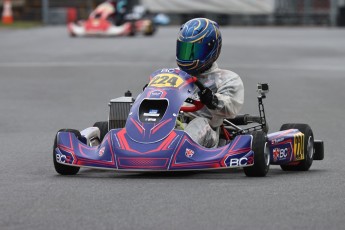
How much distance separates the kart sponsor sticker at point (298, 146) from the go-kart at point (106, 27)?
26.0 metres

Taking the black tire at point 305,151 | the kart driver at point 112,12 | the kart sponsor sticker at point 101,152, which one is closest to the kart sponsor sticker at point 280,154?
the black tire at point 305,151

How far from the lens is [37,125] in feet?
40.4

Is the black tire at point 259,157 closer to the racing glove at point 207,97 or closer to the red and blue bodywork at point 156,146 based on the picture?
the red and blue bodywork at point 156,146

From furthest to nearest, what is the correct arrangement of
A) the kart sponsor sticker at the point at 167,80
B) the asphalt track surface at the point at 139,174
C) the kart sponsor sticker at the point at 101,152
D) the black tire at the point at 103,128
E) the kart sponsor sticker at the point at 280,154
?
the black tire at the point at 103,128
the kart sponsor sticker at the point at 280,154
the kart sponsor sticker at the point at 167,80
the kart sponsor sticker at the point at 101,152
the asphalt track surface at the point at 139,174

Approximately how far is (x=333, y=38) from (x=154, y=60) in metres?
12.3

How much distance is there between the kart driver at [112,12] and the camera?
114ft

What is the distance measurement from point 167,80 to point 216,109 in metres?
0.40

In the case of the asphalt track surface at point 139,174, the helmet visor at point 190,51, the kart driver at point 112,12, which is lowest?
the kart driver at point 112,12

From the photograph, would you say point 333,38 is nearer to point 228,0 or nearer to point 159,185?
point 228,0

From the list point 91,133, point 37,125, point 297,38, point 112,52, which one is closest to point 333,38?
point 297,38

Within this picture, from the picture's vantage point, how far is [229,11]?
4578 centimetres

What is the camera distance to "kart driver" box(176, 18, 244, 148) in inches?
321

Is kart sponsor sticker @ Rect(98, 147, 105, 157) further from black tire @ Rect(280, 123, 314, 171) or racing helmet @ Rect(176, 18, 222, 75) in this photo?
black tire @ Rect(280, 123, 314, 171)

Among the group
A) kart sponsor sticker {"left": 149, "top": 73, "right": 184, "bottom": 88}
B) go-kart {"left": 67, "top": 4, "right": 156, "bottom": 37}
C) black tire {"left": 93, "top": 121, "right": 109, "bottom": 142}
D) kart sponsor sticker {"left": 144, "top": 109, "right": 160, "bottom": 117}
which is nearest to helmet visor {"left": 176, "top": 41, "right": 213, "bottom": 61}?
kart sponsor sticker {"left": 149, "top": 73, "right": 184, "bottom": 88}
